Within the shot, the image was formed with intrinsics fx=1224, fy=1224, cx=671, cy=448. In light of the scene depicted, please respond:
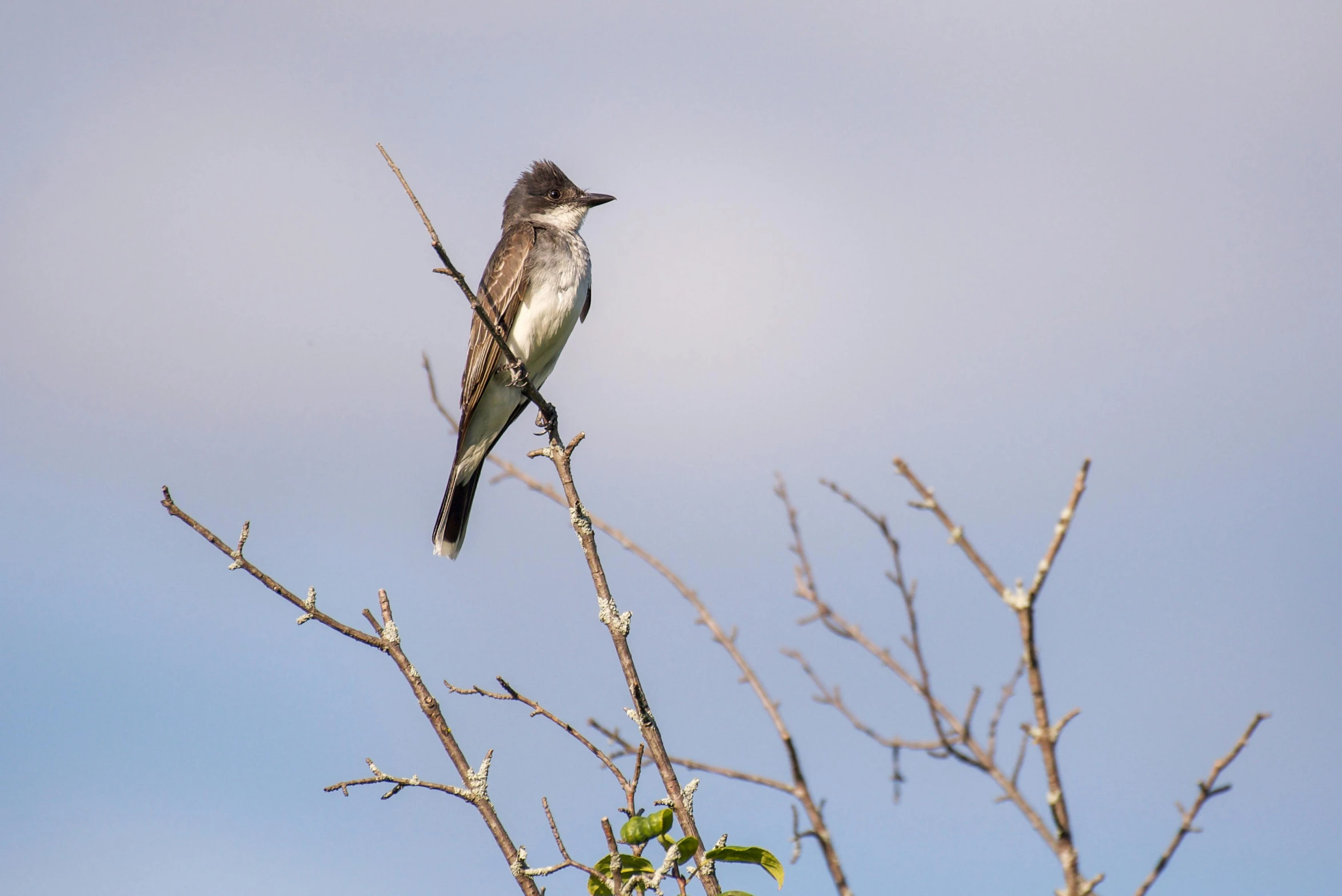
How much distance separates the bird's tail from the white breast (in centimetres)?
94

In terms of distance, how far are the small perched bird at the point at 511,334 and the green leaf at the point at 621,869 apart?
622 cm

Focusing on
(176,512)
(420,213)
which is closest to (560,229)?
(420,213)

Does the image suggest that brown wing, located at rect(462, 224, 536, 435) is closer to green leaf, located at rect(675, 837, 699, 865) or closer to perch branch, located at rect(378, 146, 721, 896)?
perch branch, located at rect(378, 146, 721, 896)

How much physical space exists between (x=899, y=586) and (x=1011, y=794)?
2077 millimetres

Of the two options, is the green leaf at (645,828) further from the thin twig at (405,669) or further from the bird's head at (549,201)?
the bird's head at (549,201)

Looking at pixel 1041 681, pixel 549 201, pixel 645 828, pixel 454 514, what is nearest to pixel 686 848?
pixel 645 828

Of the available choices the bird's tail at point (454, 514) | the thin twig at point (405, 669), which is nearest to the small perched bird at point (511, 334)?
the bird's tail at point (454, 514)

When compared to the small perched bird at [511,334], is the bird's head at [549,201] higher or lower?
Answer: higher

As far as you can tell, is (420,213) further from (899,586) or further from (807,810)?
(807,810)

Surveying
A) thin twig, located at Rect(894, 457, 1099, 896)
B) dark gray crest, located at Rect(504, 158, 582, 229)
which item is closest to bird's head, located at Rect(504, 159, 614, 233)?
dark gray crest, located at Rect(504, 158, 582, 229)

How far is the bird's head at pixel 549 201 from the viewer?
1018cm

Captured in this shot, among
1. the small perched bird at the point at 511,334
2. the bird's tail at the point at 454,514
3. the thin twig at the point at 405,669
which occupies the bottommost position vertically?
the thin twig at the point at 405,669

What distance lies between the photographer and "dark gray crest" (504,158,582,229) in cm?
1039

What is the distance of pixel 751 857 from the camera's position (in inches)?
112
